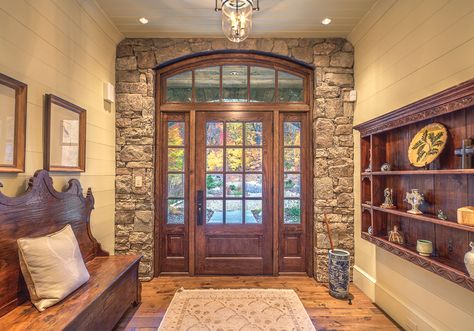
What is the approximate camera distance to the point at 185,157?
11.4 feet

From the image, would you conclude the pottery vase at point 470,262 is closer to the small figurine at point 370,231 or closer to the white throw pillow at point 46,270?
the small figurine at point 370,231

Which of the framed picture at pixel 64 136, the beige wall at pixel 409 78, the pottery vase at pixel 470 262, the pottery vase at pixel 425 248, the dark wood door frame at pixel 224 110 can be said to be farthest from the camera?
the dark wood door frame at pixel 224 110

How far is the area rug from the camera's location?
7.57 ft

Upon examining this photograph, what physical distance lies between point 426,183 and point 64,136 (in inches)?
118

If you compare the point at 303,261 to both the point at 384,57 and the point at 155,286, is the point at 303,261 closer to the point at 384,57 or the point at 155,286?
the point at 155,286

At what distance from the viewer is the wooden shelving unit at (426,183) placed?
167 centimetres

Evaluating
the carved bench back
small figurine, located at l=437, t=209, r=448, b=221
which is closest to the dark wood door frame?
the carved bench back

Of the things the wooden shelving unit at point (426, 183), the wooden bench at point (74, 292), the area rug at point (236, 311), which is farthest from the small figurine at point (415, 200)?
the wooden bench at point (74, 292)

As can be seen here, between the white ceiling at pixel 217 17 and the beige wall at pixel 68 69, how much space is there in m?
0.27

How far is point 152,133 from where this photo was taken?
10.8ft

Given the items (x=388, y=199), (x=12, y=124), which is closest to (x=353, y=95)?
(x=388, y=199)

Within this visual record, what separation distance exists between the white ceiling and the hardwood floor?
3056mm

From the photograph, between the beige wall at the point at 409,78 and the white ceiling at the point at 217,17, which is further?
the white ceiling at the point at 217,17

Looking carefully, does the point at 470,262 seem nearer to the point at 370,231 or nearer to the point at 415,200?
the point at 415,200
